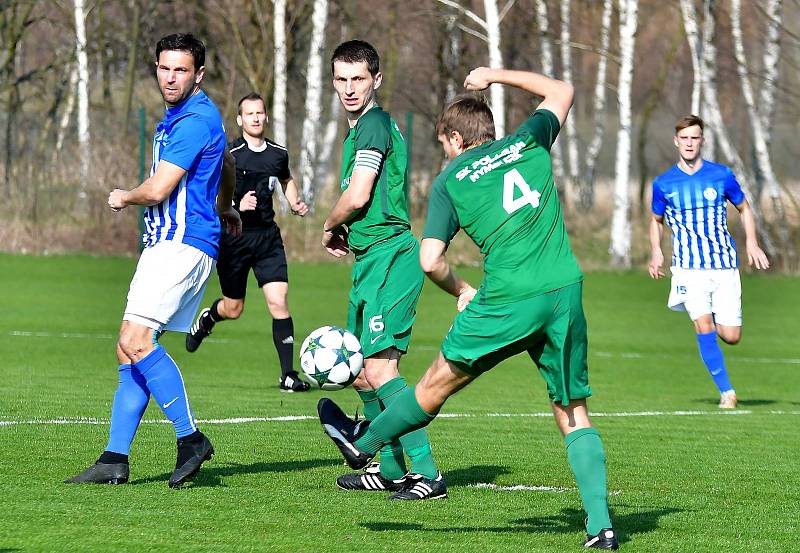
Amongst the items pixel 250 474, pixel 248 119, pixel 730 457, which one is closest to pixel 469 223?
pixel 250 474

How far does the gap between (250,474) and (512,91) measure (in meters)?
29.3

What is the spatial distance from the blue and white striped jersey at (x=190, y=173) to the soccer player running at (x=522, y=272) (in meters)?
1.51

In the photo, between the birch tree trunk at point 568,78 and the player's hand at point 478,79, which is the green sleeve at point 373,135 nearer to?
the player's hand at point 478,79

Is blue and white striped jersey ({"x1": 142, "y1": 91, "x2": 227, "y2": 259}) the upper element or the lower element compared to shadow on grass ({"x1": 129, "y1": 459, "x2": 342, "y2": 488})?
upper

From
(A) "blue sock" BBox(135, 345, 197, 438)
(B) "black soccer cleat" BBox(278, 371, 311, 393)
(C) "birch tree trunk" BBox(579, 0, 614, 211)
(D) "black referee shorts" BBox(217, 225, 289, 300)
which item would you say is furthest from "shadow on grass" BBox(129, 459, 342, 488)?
(C) "birch tree trunk" BBox(579, 0, 614, 211)

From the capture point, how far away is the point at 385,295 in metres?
6.89

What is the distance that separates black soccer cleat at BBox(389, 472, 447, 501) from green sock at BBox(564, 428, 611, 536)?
1.24 metres

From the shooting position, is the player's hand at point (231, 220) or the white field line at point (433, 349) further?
the white field line at point (433, 349)

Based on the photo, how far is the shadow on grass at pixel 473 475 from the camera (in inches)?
285

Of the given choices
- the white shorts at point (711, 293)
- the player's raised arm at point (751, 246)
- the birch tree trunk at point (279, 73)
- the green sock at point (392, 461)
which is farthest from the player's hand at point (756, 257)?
the birch tree trunk at point (279, 73)

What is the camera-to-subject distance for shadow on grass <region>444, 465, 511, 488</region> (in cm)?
723

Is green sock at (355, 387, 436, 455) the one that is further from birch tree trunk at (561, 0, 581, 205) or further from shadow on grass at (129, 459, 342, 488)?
birch tree trunk at (561, 0, 581, 205)

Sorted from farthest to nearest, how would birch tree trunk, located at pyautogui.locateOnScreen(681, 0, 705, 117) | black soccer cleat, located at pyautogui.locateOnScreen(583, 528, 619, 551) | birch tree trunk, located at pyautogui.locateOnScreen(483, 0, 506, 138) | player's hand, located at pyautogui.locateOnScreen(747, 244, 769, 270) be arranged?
1. birch tree trunk, located at pyautogui.locateOnScreen(483, 0, 506, 138)
2. birch tree trunk, located at pyautogui.locateOnScreen(681, 0, 705, 117)
3. player's hand, located at pyautogui.locateOnScreen(747, 244, 769, 270)
4. black soccer cleat, located at pyautogui.locateOnScreen(583, 528, 619, 551)

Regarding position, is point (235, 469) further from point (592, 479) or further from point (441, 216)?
point (592, 479)
